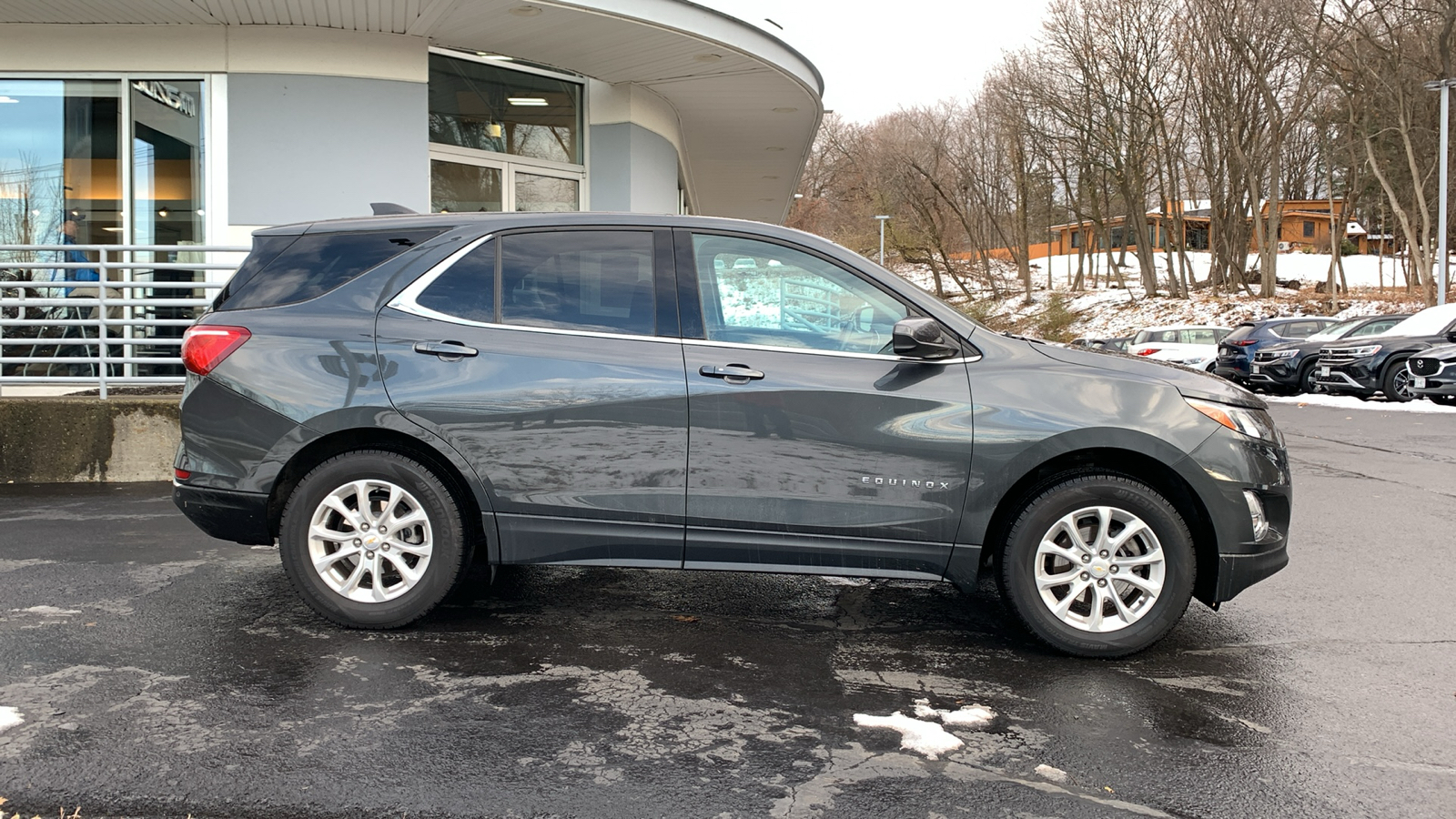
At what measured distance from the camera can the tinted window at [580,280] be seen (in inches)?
179

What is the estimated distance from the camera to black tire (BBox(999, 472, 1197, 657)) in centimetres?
429

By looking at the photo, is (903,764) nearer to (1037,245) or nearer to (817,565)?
(817,565)

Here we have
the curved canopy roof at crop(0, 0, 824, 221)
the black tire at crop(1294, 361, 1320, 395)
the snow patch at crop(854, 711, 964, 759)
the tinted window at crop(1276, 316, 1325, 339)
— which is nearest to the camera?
the snow patch at crop(854, 711, 964, 759)

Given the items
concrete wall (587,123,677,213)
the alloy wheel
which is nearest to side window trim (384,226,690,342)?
the alloy wheel

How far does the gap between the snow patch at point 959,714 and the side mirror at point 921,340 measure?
4.50 feet

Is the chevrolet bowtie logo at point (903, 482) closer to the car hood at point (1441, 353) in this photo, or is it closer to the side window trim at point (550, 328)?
the side window trim at point (550, 328)

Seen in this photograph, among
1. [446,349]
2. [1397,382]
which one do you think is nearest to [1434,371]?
[1397,382]

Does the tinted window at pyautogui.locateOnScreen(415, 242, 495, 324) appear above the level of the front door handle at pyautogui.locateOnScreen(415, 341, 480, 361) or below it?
above

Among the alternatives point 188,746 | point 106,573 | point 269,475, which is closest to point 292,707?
point 188,746

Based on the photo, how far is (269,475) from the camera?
457 cm

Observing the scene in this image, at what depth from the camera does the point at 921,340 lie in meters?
4.29

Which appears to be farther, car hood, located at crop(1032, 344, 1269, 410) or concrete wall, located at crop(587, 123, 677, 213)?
concrete wall, located at crop(587, 123, 677, 213)

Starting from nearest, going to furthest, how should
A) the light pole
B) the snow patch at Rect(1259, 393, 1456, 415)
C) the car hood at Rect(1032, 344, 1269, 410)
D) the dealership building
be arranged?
the car hood at Rect(1032, 344, 1269, 410), the dealership building, the snow patch at Rect(1259, 393, 1456, 415), the light pole

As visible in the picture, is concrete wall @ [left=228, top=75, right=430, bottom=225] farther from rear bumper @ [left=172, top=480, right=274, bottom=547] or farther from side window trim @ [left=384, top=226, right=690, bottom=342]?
side window trim @ [left=384, top=226, right=690, bottom=342]
